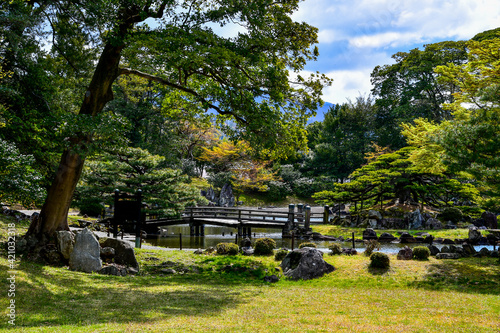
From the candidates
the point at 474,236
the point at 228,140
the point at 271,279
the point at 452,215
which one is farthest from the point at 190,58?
the point at 452,215

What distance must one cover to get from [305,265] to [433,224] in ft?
49.0

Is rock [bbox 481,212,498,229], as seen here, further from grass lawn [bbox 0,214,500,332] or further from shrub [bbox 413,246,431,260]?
shrub [bbox 413,246,431,260]

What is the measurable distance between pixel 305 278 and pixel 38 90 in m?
10.0

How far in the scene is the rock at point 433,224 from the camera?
22.1 m

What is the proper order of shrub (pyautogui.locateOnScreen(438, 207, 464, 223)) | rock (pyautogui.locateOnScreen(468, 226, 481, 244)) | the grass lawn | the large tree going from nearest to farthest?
the grass lawn
the large tree
rock (pyautogui.locateOnScreen(468, 226, 481, 244))
shrub (pyautogui.locateOnScreen(438, 207, 464, 223))

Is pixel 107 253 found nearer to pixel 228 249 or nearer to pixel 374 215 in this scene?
pixel 228 249

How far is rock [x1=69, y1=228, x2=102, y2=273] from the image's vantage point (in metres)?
9.51

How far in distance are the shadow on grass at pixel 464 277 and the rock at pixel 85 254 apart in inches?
335

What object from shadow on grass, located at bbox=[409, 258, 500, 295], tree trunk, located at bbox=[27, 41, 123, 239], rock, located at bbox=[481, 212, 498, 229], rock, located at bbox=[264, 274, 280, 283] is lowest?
rock, located at bbox=[264, 274, 280, 283]

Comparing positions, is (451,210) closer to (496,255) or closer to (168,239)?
(496,255)

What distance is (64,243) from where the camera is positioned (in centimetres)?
965

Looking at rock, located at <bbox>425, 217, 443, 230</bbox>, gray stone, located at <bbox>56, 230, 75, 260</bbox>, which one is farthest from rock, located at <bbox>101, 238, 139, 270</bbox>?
rock, located at <bbox>425, 217, 443, 230</bbox>

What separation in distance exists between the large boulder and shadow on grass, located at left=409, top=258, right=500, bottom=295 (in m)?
2.45

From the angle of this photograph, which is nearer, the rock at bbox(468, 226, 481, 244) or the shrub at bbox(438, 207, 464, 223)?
the rock at bbox(468, 226, 481, 244)
